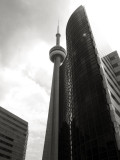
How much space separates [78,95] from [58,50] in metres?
61.4

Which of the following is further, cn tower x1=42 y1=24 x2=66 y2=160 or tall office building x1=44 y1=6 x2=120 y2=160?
cn tower x1=42 y1=24 x2=66 y2=160

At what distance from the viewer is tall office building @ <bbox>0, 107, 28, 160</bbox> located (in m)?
104

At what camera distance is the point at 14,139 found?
112562 mm

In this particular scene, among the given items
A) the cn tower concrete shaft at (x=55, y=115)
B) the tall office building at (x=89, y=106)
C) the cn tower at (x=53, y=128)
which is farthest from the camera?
the cn tower at (x=53, y=128)

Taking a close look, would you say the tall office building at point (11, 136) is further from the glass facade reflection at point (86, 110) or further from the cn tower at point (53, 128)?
the glass facade reflection at point (86, 110)

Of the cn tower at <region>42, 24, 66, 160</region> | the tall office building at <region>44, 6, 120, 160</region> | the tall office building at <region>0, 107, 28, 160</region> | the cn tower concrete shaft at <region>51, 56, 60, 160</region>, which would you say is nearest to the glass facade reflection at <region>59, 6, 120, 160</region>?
the tall office building at <region>44, 6, 120, 160</region>

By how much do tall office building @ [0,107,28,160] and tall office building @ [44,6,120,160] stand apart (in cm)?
4201

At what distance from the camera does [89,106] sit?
52719 millimetres

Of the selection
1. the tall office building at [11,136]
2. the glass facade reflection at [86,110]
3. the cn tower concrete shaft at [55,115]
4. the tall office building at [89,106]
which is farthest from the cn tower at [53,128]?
the tall office building at [11,136]

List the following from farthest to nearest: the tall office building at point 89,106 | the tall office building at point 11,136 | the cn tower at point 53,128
Answer: the tall office building at point 11,136
the cn tower at point 53,128
the tall office building at point 89,106

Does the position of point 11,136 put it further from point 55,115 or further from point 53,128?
point 53,128

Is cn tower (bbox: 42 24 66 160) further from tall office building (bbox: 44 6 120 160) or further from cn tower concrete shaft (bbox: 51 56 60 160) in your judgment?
tall office building (bbox: 44 6 120 160)

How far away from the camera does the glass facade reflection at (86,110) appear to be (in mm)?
43812

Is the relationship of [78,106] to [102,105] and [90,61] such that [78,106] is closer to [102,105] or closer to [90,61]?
[102,105]
